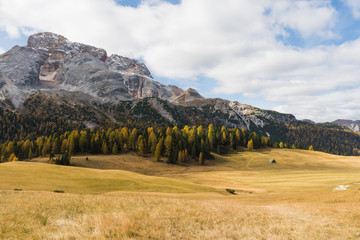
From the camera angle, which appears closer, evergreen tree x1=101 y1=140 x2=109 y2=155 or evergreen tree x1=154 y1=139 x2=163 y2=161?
evergreen tree x1=154 y1=139 x2=163 y2=161

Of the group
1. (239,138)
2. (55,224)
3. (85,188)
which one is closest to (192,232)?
(55,224)

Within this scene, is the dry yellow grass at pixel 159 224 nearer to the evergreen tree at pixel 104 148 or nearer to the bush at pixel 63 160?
the bush at pixel 63 160

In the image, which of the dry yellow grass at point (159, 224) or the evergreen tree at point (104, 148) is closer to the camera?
the dry yellow grass at point (159, 224)

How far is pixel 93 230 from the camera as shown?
375 inches

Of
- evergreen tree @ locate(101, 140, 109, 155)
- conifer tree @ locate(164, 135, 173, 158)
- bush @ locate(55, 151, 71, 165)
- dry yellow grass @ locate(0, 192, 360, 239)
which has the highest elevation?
dry yellow grass @ locate(0, 192, 360, 239)

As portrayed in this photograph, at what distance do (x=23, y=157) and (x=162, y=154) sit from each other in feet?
255

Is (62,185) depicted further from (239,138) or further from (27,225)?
(239,138)

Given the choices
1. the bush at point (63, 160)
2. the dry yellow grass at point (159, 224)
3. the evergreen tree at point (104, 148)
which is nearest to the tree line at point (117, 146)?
the evergreen tree at point (104, 148)

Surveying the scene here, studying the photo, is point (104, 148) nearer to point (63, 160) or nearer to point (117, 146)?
point (117, 146)

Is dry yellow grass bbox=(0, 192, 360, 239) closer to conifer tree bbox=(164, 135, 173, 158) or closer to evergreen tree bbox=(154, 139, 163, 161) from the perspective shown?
evergreen tree bbox=(154, 139, 163, 161)

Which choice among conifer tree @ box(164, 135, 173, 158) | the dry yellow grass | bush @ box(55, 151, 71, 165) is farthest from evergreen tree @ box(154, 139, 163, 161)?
the dry yellow grass

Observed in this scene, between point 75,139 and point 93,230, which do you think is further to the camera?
point 75,139

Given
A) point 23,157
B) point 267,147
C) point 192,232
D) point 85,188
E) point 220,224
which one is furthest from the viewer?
point 267,147

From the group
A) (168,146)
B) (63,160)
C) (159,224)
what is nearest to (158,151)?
(168,146)
